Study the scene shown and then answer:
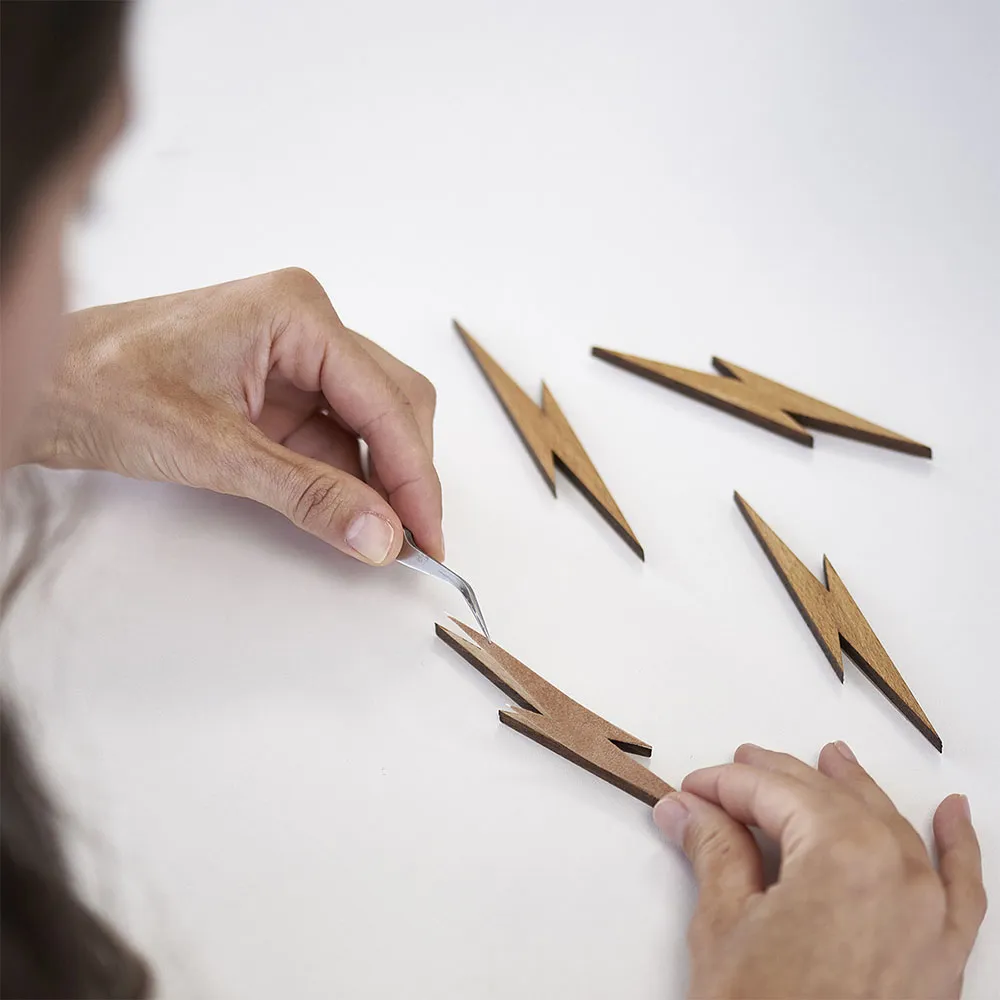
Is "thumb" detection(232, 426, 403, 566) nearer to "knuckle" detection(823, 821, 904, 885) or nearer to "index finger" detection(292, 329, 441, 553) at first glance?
"index finger" detection(292, 329, 441, 553)

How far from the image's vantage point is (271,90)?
96.6 inches

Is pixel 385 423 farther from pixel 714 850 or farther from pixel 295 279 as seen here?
pixel 714 850

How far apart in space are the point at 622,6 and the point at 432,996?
2.32m

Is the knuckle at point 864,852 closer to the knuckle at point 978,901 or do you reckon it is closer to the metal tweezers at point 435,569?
the knuckle at point 978,901

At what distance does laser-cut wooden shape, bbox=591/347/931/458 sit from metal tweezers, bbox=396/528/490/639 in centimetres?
59

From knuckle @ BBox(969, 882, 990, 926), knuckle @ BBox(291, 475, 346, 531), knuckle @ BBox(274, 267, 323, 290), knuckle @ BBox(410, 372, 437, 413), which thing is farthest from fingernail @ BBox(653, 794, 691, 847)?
knuckle @ BBox(274, 267, 323, 290)

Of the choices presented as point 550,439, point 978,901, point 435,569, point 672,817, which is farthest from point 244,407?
point 978,901

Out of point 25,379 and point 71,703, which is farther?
point 71,703

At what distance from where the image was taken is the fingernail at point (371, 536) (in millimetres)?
1396

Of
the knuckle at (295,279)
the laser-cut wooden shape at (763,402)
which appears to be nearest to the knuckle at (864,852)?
the laser-cut wooden shape at (763,402)

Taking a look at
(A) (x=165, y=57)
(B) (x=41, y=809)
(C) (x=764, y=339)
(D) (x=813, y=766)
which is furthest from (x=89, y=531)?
(A) (x=165, y=57)

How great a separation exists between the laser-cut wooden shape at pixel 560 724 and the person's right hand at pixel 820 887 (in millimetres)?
61

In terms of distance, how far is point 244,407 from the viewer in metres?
1.54

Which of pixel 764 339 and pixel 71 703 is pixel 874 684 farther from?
pixel 71 703
